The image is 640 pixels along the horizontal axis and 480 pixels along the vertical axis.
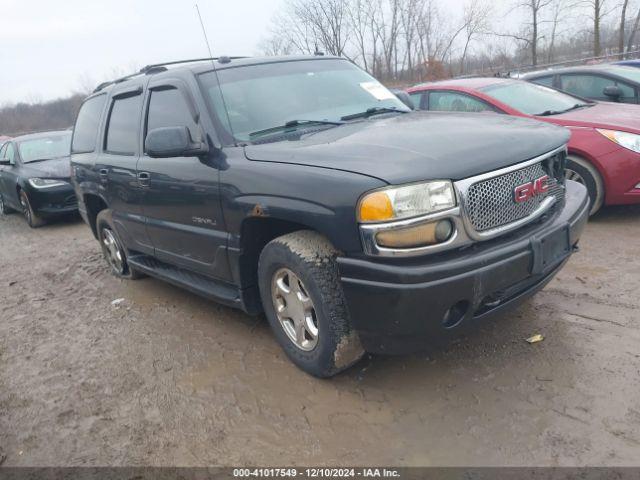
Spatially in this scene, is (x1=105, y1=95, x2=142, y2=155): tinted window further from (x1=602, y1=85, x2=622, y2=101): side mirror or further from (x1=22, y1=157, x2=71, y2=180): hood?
(x1=602, y1=85, x2=622, y2=101): side mirror

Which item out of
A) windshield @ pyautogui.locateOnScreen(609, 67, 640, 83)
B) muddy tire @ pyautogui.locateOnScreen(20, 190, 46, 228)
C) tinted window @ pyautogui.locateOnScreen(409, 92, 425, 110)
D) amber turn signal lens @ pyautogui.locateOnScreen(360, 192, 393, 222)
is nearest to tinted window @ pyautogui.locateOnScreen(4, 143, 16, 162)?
muddy tire @ pyautogui.locateOnScreen(20, 190, 46, 228)

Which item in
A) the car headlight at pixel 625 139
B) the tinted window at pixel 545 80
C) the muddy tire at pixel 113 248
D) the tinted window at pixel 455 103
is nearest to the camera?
the car headlight at pixel 625 139

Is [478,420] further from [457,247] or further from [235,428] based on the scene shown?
[235,428]

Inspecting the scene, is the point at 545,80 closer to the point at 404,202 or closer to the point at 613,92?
the point at 613,92

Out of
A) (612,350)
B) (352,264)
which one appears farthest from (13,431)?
(612,350)

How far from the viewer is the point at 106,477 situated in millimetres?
2508

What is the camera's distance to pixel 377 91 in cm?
402

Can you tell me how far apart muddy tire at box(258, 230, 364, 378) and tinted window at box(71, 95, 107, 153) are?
2.82 m

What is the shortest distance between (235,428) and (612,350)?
2.17m

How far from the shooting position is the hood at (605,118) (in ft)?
16.5

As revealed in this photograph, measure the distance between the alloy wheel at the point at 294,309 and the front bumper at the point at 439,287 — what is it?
385 mm

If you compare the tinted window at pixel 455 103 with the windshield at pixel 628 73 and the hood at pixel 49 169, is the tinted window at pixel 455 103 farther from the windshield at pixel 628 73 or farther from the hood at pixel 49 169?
the hood at pixel 49 169

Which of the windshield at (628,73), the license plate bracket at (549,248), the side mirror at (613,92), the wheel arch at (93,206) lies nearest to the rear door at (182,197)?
the wheel arch at (93,206)

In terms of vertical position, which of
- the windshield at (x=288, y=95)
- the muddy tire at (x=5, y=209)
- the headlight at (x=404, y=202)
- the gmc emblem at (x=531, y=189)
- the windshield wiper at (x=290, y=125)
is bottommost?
the muddy tire at (x=5, y=209)
